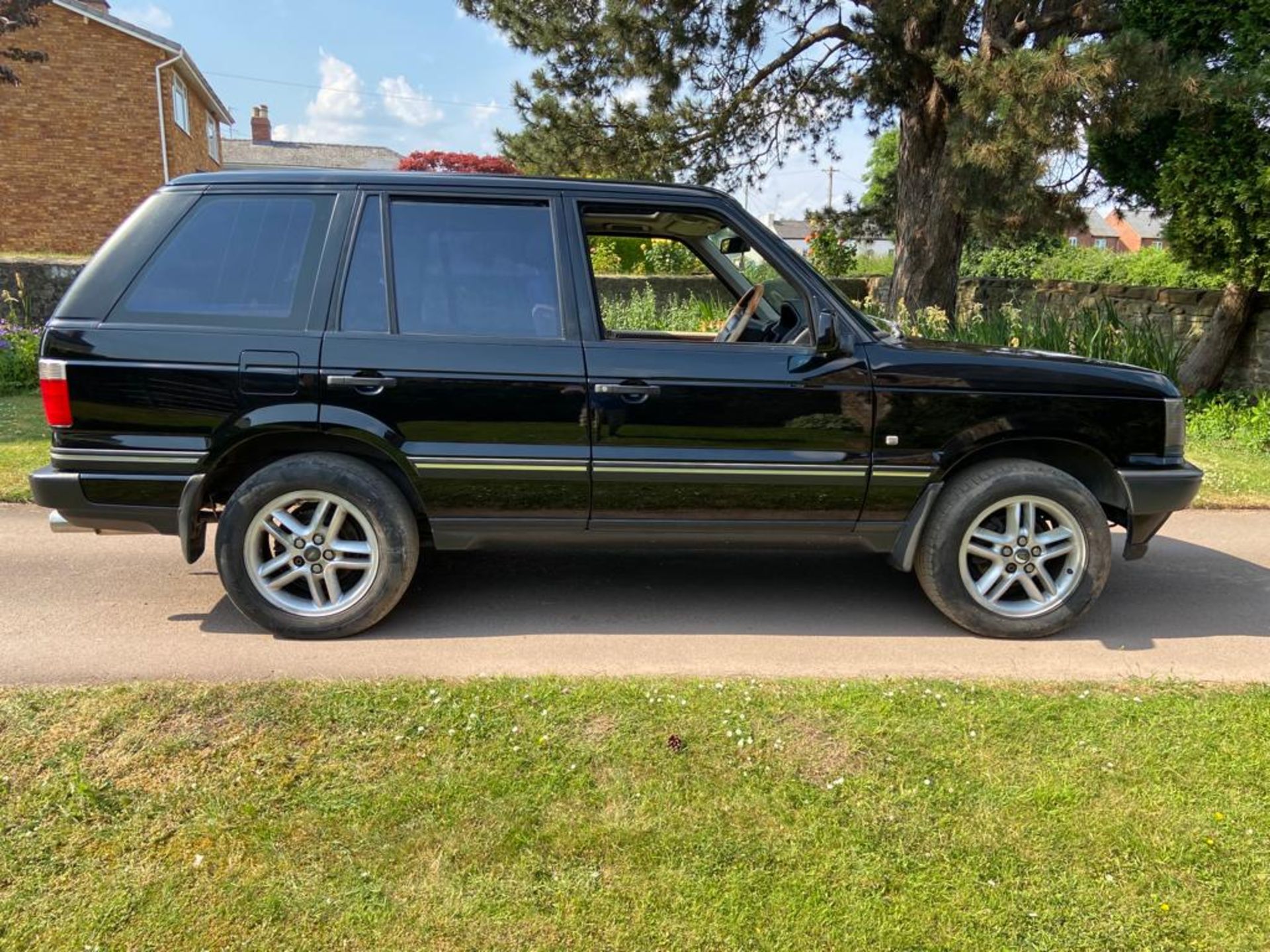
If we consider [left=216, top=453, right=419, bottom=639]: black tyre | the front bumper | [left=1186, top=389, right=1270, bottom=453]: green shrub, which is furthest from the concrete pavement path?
[left=1186, top=389, right=1270, bottom=453]: green shrub

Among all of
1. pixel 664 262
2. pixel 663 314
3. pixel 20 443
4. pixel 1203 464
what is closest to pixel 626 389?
pixel 1203 464

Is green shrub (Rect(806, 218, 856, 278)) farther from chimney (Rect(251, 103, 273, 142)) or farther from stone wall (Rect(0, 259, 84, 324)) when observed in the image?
chimney (Rect(251, 103, 273, 142))

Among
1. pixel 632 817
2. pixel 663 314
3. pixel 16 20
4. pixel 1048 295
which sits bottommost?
pixel 632 817

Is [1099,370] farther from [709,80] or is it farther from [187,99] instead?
[187,99]

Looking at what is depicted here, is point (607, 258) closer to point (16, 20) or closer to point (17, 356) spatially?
point (17, 356)

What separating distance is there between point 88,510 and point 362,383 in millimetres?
1338

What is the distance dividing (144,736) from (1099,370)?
428cm

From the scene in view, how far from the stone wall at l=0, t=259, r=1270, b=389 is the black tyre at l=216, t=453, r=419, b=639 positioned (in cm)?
529

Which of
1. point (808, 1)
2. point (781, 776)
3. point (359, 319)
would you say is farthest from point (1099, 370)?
point (808, 1)

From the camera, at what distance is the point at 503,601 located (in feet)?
14.9

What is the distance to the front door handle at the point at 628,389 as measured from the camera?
12.7 ft

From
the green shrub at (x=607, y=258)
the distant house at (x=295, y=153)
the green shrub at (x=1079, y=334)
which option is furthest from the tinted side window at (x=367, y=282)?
the distant house at (x=295, y=153)

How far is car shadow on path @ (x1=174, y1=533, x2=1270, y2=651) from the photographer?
13.9 ft

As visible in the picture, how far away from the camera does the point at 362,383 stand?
379 cm
